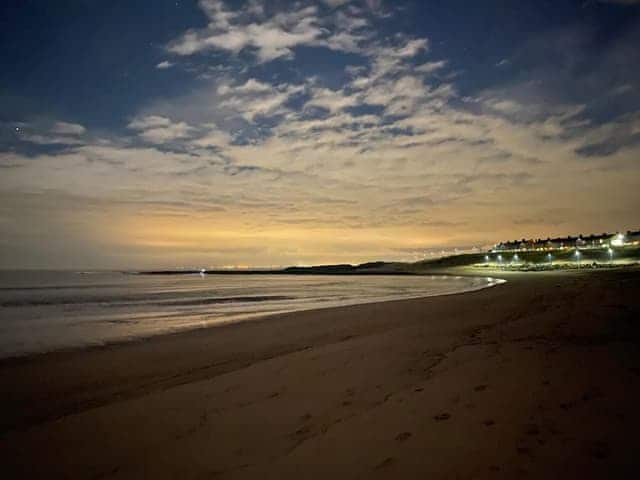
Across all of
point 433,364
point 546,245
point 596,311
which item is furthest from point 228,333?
point 546,245

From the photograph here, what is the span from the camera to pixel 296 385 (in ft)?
20.9

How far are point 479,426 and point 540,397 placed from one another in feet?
4.00

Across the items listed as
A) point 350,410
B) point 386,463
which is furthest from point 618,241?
point 386,463

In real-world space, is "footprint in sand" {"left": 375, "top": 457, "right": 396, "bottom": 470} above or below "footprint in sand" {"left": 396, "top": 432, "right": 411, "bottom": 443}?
below

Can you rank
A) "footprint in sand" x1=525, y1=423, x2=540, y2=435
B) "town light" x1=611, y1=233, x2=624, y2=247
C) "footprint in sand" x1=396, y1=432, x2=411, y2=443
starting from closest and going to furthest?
1. "footprint in sand" x1=525, y1=423, x2=540, y2=435
2. "footprint in sand" x1=396, y1=432, x2=411, y2=443
3. "town light" x1=611, y1=233, x2=624, y2=247

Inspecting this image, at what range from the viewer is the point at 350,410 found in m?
5.03

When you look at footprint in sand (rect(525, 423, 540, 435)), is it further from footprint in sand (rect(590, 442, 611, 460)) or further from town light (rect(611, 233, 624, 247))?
town light (rect(611, 233, 624, 247))

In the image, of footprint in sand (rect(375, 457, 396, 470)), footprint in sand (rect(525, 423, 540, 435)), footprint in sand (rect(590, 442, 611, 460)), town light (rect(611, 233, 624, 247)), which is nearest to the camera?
footprint in sand (rect(590, 442, 611, 460))

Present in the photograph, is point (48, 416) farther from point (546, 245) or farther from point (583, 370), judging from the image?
point (546, 245)

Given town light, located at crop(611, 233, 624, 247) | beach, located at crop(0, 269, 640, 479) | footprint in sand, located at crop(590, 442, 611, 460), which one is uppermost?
town light, located at crop(611, 233, 624, 247)

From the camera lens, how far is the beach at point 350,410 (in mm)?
3652

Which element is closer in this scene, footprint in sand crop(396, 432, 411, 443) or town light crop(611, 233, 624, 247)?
footprint in sand crop(396, 432, 411, 443)

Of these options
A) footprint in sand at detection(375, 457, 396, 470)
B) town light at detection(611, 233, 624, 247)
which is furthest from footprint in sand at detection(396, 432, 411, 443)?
town light at detection(611, 233, 624, 247)

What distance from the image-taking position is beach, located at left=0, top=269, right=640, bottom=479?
365 centimetres
